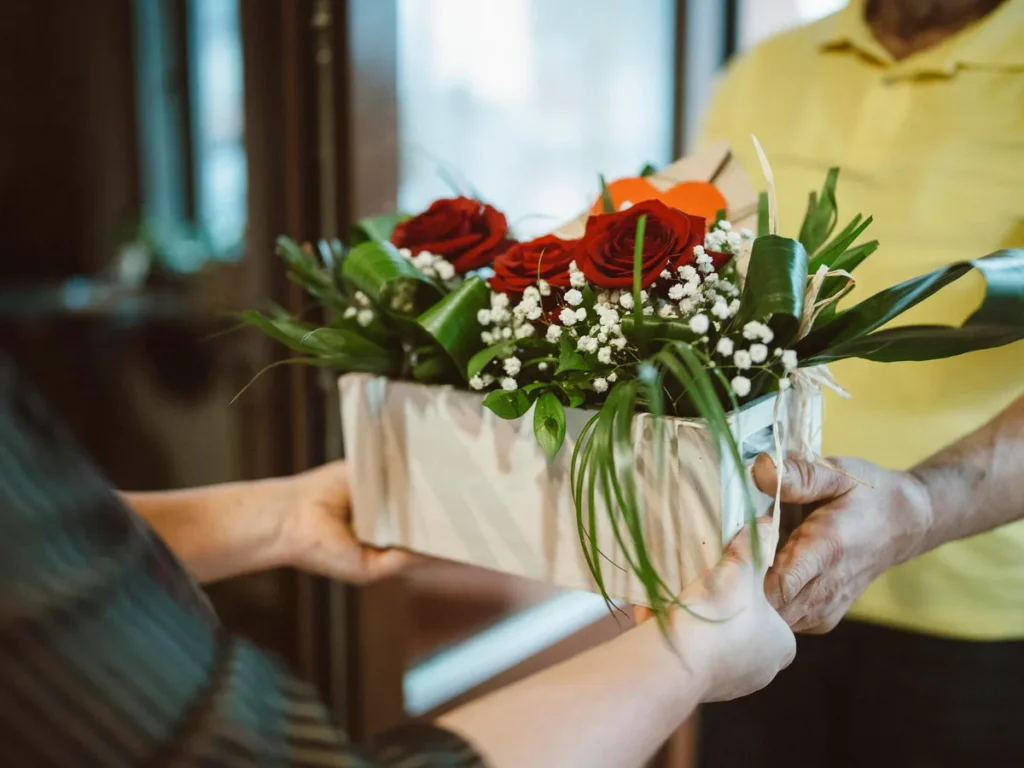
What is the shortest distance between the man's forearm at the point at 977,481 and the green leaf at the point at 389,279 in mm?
434

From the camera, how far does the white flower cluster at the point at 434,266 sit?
76cm

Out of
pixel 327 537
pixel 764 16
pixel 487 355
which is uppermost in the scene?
pixel 764 16

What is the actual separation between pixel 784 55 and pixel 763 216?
474 mm

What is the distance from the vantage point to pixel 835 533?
0.64 meters

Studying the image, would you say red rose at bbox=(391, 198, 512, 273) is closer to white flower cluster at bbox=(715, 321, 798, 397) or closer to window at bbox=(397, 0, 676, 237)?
white flower cluster at bbox=(715, 321, 798, 397)

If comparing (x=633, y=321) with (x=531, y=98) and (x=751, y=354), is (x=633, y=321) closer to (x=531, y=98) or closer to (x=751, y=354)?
(x=751, y=354)

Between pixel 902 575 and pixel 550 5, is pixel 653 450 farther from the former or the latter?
pixel 550 5

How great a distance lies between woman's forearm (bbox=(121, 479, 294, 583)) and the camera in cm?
86

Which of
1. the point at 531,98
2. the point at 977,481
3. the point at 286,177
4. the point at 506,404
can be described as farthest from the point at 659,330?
the point at 531,98

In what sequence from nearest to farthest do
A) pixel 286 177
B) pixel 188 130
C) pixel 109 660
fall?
pixel 109 660 → pixel 286 177 → pixel 188 130

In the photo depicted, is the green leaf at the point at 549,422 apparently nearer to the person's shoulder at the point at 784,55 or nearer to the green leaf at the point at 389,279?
the green leaf at the point at 389,279

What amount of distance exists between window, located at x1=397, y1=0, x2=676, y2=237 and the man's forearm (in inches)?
31.0

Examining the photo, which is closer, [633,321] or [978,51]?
[633,321]

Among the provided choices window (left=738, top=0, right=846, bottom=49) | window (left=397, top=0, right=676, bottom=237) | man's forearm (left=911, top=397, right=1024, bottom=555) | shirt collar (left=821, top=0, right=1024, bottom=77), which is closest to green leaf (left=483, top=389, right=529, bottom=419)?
man's forearm (left=911, top=397, right=1024, bottom=555)
